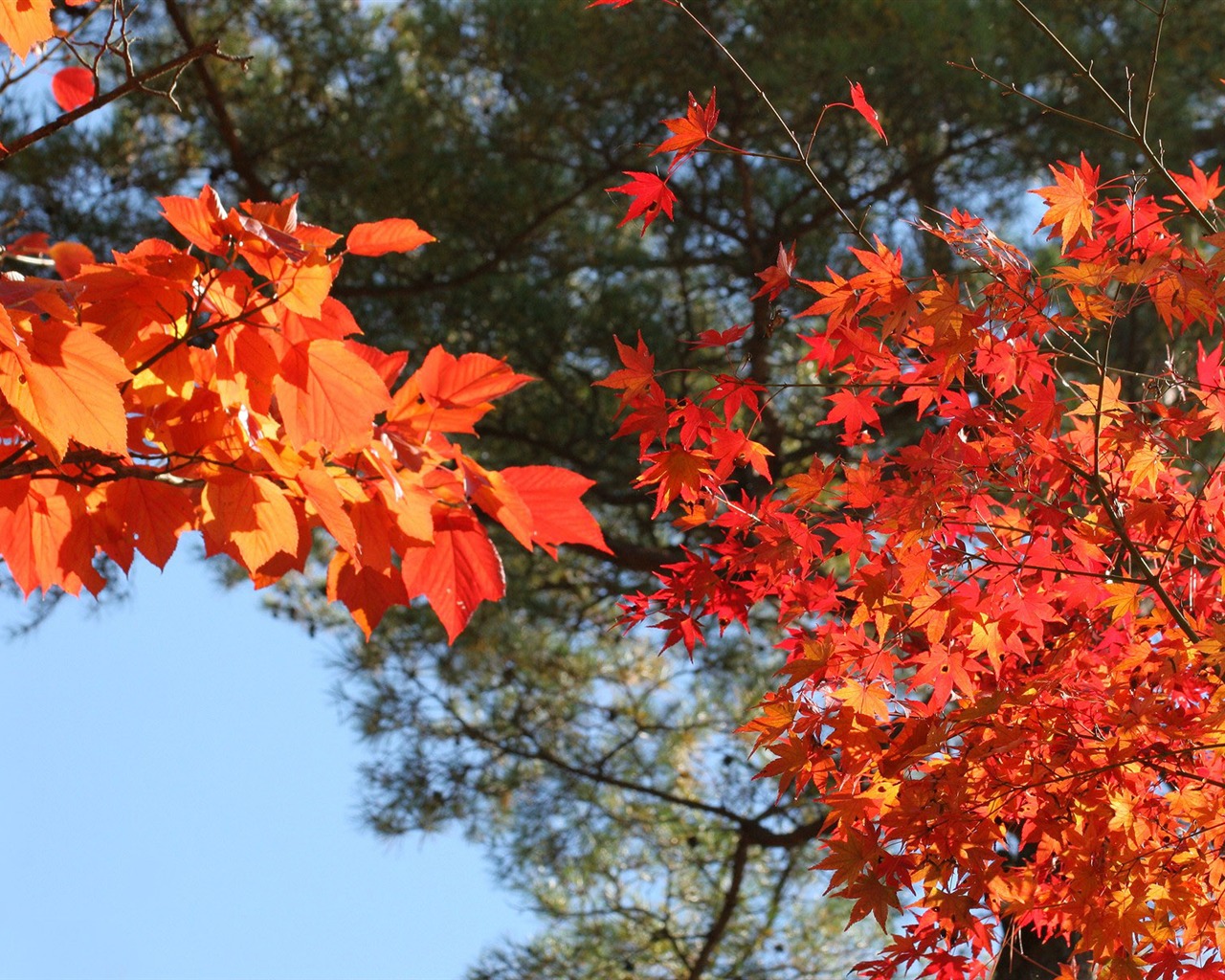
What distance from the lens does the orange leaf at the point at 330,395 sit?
84 centimetres

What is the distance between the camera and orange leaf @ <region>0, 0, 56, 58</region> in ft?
2.62

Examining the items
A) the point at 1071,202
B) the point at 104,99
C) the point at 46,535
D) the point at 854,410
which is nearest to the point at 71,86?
the point at 104,99

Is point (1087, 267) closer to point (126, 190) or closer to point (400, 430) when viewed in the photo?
point (400, 430)

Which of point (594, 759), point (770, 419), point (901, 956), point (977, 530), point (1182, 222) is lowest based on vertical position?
point (901, 956)

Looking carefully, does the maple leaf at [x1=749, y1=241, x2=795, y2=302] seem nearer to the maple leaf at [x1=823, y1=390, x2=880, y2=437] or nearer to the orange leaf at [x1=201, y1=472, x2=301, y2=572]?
the maple leaf at [x1=823, y1=390, x2=880, y2=437]

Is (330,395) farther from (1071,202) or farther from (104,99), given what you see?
(1071,202)

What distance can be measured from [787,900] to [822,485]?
3.19 metres

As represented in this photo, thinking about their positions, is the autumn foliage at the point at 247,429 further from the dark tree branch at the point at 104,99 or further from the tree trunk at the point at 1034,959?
the tree trunk at the point at 1034,959

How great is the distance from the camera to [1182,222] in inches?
140

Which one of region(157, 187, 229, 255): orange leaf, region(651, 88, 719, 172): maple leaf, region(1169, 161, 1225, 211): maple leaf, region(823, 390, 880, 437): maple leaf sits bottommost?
region(157, 187, 229, 255): orange leaf

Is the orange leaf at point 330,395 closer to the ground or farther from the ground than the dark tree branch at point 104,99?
closer to the ground

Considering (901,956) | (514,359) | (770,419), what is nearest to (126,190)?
(514,359)

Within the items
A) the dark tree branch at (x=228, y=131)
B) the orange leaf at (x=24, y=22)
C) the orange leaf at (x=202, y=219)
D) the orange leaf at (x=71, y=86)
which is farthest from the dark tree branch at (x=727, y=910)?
the orange leaf at (x=24, y=22)

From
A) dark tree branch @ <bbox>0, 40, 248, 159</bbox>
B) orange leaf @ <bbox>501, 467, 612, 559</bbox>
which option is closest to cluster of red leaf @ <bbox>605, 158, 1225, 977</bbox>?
orange leaf @ <bbox>501, 467, 612, 559</bbox>
